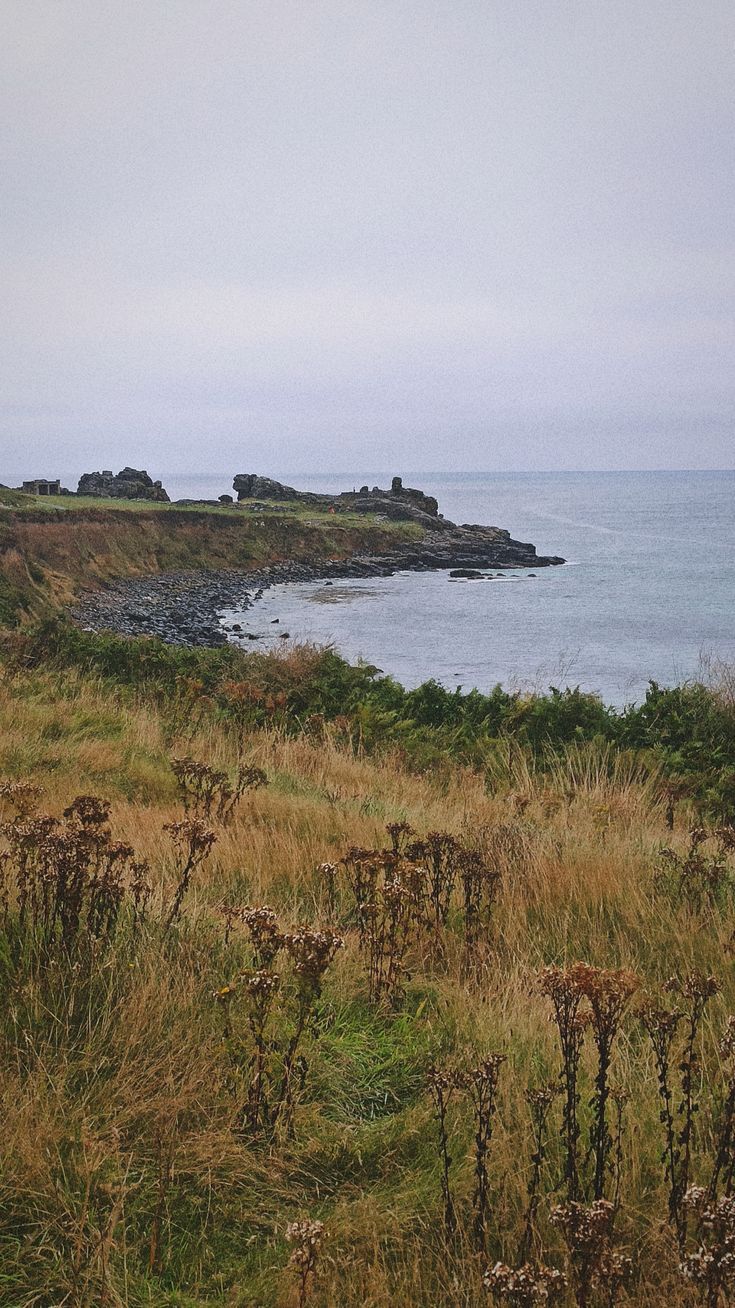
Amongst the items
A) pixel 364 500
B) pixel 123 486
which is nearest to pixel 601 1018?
pixel 123 486

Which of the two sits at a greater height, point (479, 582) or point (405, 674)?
point (479, 582)

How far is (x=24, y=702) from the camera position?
38.8 feet

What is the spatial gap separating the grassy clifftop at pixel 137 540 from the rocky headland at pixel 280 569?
1338mm

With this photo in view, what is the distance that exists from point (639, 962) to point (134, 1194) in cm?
289

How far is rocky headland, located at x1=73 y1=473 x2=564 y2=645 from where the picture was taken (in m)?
41.8

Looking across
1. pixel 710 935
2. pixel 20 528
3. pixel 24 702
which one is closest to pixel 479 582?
pixel 20 528

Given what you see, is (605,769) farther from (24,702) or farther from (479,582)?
(479,582)

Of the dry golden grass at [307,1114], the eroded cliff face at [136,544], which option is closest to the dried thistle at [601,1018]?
the dry golden grass at [307,1114]

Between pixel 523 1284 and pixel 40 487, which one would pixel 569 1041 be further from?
pixel 40 487

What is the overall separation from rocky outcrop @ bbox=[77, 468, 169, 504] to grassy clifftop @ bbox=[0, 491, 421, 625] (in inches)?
397

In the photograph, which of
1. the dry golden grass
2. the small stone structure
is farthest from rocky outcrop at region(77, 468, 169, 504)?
the dry golden grass

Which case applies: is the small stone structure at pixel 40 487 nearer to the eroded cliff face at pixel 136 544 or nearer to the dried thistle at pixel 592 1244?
the eroded cliff face at pixel 136 544

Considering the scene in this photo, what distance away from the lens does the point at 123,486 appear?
270 ft

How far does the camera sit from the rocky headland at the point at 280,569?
41750 millimetres
